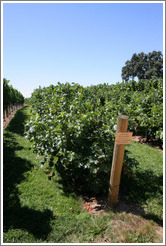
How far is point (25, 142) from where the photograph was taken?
7.03m

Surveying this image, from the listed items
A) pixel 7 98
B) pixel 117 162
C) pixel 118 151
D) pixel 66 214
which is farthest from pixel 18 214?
pixel 7 98

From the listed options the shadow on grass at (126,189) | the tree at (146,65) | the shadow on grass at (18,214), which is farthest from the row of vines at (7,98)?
the tree at (146,65)

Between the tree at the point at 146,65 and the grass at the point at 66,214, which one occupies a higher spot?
the tree at the point at 146,65

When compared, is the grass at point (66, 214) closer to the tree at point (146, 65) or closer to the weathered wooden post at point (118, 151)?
the weathered wooden post at point (118, 151)

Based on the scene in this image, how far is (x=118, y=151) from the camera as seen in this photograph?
2727 mm

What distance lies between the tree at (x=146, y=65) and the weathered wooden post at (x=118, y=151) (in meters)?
42.5

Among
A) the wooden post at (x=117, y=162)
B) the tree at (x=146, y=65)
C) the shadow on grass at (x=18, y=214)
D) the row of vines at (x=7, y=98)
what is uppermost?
the tree at (x=146, y=65)

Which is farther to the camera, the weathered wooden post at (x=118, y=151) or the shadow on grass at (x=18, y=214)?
the weathered wooden post at (x=118, y=151)

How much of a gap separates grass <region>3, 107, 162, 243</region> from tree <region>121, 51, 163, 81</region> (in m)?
42.2

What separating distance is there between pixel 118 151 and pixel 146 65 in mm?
46062

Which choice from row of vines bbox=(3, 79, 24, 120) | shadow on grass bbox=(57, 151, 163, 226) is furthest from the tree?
shadow on grass bbox=(57, 151, 163, 226)

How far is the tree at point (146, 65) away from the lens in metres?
40.6

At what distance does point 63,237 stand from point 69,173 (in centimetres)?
127

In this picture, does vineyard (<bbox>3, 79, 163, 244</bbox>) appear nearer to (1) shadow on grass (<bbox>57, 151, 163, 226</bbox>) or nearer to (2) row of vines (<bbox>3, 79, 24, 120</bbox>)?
(1) shadow on grass (<bbox>57, 151, 163, 226</bbox>)
